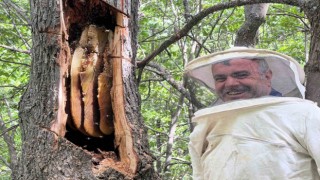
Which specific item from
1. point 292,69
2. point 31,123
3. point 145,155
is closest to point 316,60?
point 292,69

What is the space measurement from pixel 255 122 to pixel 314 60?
73 centimetres

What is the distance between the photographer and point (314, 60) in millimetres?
2457

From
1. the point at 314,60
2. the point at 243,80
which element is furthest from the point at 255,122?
the point at 314,60

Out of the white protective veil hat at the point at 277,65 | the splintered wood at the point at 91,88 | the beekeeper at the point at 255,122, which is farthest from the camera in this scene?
the splintered wood at the point at 91,88

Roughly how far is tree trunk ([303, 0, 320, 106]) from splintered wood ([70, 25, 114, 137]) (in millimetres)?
1223

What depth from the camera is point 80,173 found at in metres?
2.17

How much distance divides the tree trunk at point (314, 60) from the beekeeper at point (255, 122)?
15 cm

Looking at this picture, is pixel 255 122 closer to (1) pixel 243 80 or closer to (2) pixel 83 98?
(1) pixel 243 80

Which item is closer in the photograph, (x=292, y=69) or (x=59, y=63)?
(x=292, y=69)

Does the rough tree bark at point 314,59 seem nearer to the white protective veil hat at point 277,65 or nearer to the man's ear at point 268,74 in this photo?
the white protective veil hat at point 277,65

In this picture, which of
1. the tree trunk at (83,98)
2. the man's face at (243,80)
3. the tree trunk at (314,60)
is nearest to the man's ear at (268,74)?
the man's face at (243,80)

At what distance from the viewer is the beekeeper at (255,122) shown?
1892mm

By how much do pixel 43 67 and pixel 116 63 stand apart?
43cm

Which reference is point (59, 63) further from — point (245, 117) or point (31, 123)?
point (245, 117)
